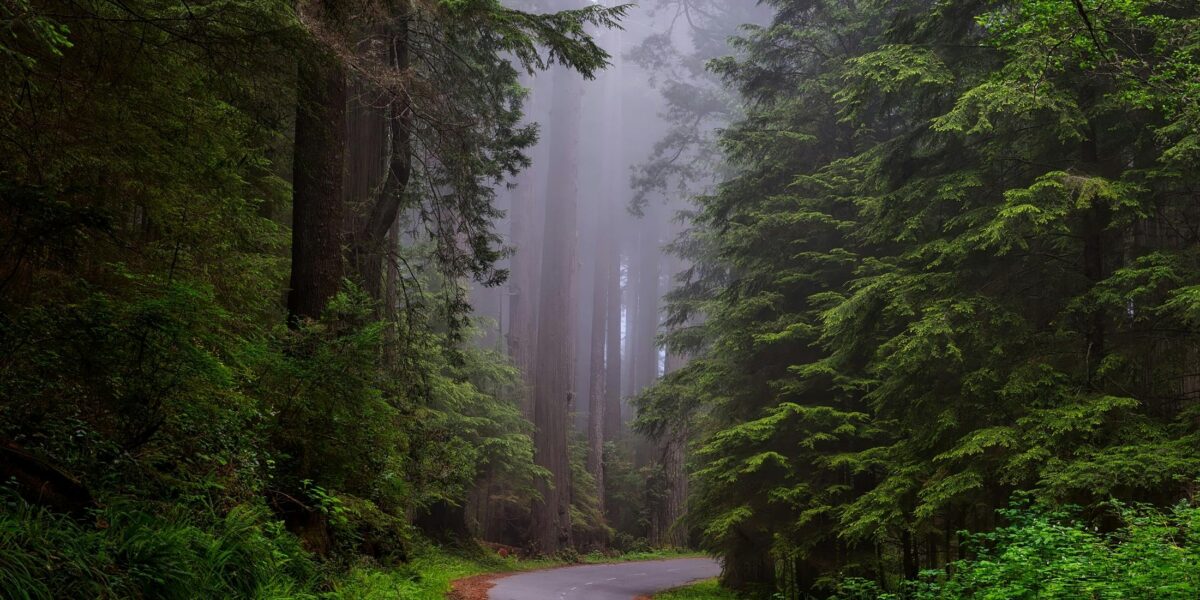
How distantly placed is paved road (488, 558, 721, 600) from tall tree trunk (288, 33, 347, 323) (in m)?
6.83

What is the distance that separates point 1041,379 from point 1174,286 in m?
1.72

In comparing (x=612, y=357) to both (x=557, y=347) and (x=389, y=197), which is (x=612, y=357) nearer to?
(x=557, y=347)

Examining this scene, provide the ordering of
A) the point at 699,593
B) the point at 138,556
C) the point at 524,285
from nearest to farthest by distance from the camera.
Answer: the point at 138,556, the point at 699,593, the point at 524,285

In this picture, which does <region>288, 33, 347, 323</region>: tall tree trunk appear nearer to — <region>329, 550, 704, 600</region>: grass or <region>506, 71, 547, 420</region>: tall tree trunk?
<region>329, 550, 704, 600</region>: grass

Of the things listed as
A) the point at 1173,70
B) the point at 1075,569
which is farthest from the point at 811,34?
the point at 1075,569

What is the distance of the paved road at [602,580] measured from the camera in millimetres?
14812

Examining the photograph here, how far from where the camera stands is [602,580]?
735 inches

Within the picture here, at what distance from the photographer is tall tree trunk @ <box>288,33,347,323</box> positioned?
9250 mm

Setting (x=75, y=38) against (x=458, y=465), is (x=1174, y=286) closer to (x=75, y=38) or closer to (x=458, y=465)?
(x=458, y=465)

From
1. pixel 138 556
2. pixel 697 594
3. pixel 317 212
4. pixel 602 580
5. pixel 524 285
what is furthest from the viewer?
pixel 524 285

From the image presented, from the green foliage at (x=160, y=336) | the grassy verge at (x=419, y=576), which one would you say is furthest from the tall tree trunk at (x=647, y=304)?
the green foliage at (x=160, y=336)

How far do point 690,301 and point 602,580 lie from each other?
700 cm

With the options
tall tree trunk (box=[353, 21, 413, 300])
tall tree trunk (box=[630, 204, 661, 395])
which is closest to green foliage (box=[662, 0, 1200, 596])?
tall tree trunk (box=[353, 21, 413, 300])

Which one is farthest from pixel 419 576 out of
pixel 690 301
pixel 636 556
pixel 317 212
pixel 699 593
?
pixel 636 556
